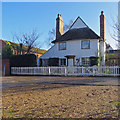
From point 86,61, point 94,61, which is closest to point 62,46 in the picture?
point 86,61

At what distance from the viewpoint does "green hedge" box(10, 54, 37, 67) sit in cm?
1723

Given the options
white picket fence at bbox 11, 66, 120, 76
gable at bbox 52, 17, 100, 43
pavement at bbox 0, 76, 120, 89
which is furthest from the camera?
gable at bbox 52, 17, 100, 43

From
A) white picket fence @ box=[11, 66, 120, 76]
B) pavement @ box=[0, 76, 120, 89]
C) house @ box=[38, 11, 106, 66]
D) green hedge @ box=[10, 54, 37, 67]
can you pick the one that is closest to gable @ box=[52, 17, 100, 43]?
house @ box=[38, 11, 106, 66]

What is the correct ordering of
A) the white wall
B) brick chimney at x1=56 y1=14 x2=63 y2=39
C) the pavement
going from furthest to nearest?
brick chimney at x1=56 y1=14 x2=63 y2=39, the white wall, the pavement

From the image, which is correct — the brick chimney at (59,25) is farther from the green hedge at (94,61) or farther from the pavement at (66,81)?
the pavement at (66,81)

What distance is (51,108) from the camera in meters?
3.89

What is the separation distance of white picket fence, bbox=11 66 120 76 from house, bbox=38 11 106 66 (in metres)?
5.20

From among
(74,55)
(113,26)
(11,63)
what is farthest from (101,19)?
(11,63)

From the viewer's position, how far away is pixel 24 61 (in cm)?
1766

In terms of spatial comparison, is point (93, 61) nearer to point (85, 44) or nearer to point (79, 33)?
point (85, 44)

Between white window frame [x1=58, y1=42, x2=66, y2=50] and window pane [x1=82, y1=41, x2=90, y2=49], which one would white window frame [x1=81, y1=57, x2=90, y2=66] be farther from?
white window frame [x1=58, y1=42, x2=66, y2=50]

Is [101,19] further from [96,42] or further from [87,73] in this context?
[87,73]

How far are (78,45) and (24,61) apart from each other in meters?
8.66

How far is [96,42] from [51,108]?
16584 millimetres
